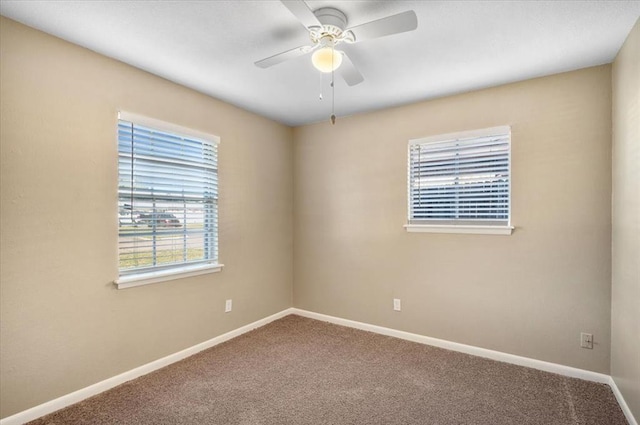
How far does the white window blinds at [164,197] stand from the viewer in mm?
2494

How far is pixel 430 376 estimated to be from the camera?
256cm

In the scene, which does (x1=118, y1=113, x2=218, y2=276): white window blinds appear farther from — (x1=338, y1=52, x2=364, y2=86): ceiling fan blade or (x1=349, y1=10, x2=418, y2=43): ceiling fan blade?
(x1=349, y1=10, x2=418, y2=43): ceiling fan blade

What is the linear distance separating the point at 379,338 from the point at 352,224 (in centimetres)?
124

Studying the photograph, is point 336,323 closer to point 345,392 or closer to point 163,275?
point 345,392

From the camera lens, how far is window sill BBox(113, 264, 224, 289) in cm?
245

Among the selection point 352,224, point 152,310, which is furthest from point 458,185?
point 152,310

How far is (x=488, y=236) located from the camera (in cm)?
287

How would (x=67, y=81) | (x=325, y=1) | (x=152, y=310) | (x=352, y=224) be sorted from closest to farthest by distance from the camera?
1. (x=325, y=1)
2. (x=67, y=81)
3. (x=152, y=310)
4. (x=352, y=224)

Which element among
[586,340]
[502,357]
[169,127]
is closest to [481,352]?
[502,357]

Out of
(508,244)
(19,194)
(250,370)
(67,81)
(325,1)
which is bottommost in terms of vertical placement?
(250,370)

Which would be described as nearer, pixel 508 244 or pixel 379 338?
pixel 508 244

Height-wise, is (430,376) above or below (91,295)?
below

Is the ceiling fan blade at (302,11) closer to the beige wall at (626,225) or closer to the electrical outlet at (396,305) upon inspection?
the beige wall at (626,225)

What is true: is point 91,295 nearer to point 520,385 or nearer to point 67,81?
point 67,81
